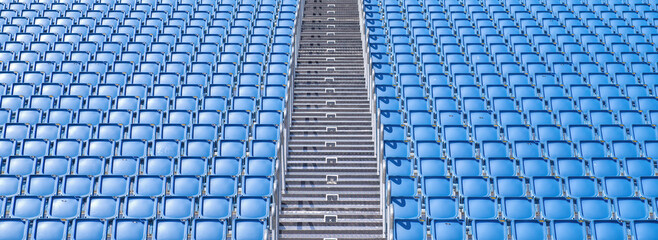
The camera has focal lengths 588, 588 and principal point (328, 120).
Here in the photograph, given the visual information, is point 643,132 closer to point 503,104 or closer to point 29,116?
point 503,104

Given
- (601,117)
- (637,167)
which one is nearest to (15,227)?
(637,167)

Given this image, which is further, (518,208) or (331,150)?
(331,150)

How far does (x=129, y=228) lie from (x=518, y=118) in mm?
5987

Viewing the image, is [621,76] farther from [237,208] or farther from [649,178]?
[237,208]

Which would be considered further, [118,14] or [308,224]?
[118,14]

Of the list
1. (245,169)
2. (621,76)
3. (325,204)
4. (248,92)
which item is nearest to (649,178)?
(621,76)

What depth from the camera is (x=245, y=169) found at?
817 centimetres

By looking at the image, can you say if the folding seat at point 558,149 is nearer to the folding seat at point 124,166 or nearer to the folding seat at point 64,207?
the folding seat at point 124,166

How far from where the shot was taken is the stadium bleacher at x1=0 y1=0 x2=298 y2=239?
744 cm

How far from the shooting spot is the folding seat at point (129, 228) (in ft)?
23.1

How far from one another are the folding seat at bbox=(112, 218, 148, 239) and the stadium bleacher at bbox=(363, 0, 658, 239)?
3.09 metres

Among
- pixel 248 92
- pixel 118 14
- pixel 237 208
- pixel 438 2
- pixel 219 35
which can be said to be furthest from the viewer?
pixel 438 2

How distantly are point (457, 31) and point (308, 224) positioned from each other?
20.9 feet

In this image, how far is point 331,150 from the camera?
30.4ft
